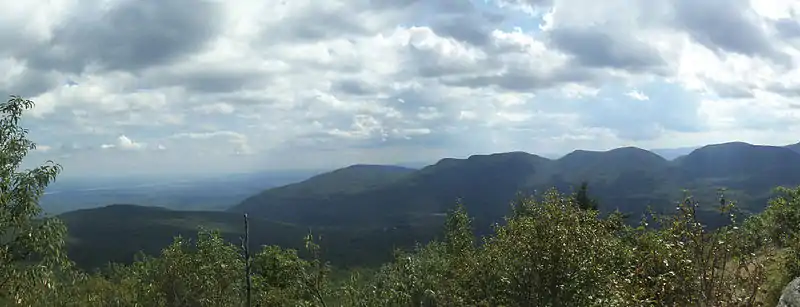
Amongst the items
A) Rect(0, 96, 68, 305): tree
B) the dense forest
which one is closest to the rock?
the dense forest

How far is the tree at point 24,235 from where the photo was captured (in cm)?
1736

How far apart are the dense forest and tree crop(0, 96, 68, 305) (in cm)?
3

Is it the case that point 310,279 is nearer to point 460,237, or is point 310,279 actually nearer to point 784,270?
point 784,270

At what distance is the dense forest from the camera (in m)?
12.7

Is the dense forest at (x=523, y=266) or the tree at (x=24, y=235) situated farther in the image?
the tree at (x=24, y=235)

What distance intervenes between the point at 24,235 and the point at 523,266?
1520cm

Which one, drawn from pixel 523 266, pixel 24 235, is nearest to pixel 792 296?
pixel 523 266

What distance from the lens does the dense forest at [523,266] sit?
1269 centimetres

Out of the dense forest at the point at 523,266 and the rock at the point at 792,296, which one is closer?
the dense forest at the point at 523,266

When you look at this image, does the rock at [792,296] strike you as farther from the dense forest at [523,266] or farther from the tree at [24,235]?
the tree at [24,235]

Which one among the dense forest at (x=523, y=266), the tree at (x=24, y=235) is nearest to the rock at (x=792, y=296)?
the dense forest at (x=523, y=266)

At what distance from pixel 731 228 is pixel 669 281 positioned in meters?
1.72

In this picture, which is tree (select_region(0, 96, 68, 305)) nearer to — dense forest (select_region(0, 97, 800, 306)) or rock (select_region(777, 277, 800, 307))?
dense forest (select_region(0, 97, 800, 306))

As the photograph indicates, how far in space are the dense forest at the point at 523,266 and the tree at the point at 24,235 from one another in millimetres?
33
